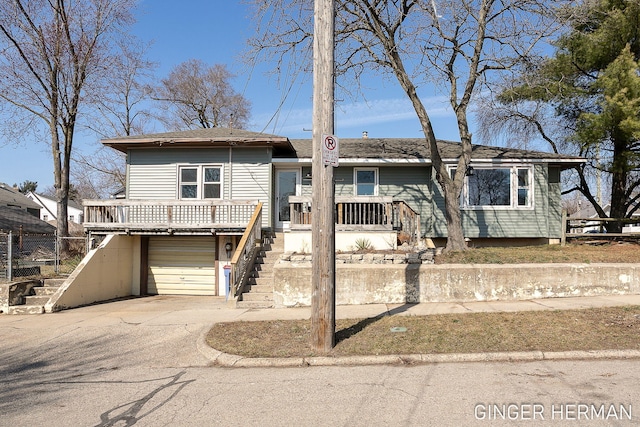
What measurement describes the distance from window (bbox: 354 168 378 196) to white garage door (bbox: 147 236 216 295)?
561cm

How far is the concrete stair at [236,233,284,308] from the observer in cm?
1086

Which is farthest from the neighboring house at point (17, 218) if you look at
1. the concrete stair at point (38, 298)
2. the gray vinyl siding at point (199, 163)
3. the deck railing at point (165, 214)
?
the concrete stair at point (38, 298)

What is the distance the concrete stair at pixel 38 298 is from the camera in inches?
449

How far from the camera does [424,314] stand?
9.04 m

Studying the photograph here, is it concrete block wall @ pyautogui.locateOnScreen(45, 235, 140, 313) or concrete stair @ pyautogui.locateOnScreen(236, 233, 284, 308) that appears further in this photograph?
concrete block wall @ pyautogui.locateOnScreen(45, 235, 140, 313)

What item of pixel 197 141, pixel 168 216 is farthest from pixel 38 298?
pixel 197 141

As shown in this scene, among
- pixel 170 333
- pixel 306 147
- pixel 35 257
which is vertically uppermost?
pixel 306 147

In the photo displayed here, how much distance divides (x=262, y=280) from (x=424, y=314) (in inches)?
190

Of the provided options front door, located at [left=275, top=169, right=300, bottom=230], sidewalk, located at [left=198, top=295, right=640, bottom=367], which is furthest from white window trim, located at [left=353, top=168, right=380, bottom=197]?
sidewalk, located at [left=198, top=295, right=640, bottom=367]

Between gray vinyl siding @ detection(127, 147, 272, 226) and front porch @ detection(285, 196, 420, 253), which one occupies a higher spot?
gray vinyl siding @ detection(127, 147, 272, 226)

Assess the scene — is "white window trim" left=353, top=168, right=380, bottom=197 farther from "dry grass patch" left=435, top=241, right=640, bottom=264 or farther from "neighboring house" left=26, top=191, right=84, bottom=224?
"neighboring house" left=26, top=191, right=84, bottom=224

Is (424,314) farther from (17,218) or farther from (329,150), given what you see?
(17,218)

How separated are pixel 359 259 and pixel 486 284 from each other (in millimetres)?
3032

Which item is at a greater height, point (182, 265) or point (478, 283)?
point (478, 283)
